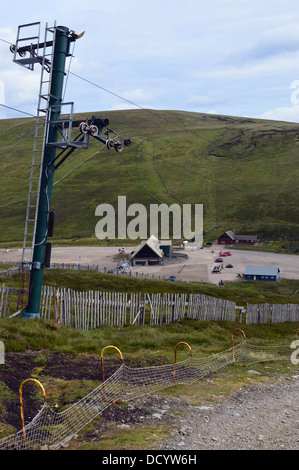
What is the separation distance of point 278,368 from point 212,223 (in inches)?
4810

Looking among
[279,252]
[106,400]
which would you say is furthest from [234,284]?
[106,400]

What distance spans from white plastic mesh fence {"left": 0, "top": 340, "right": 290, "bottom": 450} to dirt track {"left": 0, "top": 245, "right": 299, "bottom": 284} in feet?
197

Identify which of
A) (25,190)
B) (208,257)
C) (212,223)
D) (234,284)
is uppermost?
(25,190)

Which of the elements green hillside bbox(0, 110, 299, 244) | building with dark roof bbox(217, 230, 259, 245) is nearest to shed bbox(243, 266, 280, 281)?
building with dark roof bbox(217, 230, 259, 245)

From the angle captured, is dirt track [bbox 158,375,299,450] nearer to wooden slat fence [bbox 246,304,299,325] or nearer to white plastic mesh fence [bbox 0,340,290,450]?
white plastic mesh fence [bbox 0,340,290,450]

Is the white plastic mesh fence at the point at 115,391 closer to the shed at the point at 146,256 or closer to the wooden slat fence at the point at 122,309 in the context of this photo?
the wooden slat fence at the point at 122,309

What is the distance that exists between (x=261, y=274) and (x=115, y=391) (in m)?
71.1

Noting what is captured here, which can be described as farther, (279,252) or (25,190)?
(25,190)

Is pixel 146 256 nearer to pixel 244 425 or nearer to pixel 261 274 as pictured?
pixel 261 274

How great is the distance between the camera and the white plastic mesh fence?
838cm

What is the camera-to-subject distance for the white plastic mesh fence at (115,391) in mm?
8375

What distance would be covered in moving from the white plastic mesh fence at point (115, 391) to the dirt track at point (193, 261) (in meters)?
60.0

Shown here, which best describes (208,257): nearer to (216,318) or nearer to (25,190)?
(216,318)

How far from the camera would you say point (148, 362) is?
1454cm
